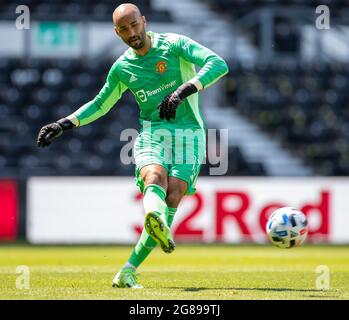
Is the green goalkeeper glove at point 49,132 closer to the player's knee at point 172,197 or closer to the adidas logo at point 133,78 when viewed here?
the adidas logo at point 133,78

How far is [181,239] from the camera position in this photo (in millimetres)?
16562

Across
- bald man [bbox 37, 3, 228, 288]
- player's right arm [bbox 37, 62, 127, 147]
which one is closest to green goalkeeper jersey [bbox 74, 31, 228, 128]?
A: bald man [bbox 37, 3, 228, 288]

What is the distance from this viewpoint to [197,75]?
816 cm

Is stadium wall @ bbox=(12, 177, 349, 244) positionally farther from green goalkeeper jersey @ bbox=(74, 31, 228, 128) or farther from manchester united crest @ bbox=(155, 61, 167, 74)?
manchester united crest @ bbox=(155, 61, 167, 74)

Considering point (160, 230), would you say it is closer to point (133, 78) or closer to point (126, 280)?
point (126, 280)

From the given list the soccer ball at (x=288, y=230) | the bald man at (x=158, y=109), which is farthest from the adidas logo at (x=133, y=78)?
the soccer ball at (x=288, y=230)

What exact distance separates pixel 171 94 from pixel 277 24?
15057mm

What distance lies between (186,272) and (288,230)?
60.5 inches

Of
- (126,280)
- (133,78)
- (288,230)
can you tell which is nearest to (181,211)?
(288,230)

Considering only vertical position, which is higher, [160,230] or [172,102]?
[172,102]

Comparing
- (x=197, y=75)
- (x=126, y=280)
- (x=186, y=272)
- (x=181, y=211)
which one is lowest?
(x=186, y=272)

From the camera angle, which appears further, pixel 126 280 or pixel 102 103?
pixel 102 103

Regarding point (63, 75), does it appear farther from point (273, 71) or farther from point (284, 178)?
point (284, 178)

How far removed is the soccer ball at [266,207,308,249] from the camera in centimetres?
938
